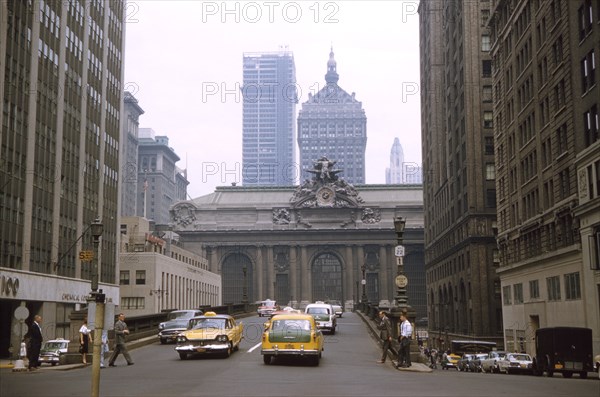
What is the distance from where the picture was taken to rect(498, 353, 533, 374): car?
4625 cm

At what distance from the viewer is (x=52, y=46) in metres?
63.2

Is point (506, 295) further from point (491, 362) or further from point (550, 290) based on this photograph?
point (491, 362)

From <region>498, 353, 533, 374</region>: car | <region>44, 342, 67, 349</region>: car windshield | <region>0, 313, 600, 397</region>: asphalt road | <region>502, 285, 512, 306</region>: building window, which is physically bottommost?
<region>498, 353, 533, 374</region>: car

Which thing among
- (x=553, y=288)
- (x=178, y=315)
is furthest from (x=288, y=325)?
(x=553, y=288)

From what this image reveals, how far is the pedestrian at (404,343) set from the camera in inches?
1160

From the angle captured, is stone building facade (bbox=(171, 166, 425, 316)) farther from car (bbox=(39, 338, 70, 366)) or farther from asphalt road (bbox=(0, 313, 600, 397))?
asphalt road (bbox=(0, 313, 600, 397))

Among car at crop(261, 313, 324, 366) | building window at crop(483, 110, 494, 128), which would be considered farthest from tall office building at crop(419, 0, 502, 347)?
car at crop(261, 313, 324, 366)

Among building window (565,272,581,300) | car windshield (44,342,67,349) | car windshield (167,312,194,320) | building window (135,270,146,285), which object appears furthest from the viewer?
building window (135,270,146,285)

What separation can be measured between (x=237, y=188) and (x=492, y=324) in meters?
79.6

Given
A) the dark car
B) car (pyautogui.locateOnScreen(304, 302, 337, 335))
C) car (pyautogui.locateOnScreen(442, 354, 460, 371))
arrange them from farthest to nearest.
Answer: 1. car (pyautogui.locateOnScreen(442, 354, 460, 371))
2. car (pyautogui.locateOnScreen(304, 302, 337, 335))
3. the dark car

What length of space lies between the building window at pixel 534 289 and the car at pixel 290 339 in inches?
1301

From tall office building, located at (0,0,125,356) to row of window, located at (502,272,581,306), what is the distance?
96.6 feet

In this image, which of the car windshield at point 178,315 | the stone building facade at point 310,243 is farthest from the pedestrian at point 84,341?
the stone building facade at point 310,243

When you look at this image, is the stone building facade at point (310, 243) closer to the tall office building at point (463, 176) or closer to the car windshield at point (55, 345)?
the tall office building at point (463, 176)
